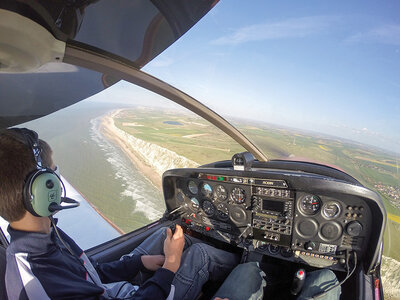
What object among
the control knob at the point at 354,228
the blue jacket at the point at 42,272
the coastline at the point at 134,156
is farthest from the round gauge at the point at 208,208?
the blue jacket at the point at 42,272

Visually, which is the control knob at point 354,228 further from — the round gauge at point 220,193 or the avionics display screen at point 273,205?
the round gauge at point 220,193

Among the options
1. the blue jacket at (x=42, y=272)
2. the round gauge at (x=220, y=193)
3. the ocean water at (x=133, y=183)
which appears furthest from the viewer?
the ocean water at (x=133, y=183)

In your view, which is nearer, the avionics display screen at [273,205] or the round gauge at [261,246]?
the avionics display screen at [273,205]

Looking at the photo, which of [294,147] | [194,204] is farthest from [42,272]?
[294,147]

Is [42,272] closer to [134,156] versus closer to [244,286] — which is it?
[244,286]

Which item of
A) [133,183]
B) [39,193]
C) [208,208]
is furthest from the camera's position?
[133,183]

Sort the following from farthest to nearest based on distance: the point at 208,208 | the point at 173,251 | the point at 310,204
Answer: the point at 208,208
the point at 310,204
the point at 173,251
